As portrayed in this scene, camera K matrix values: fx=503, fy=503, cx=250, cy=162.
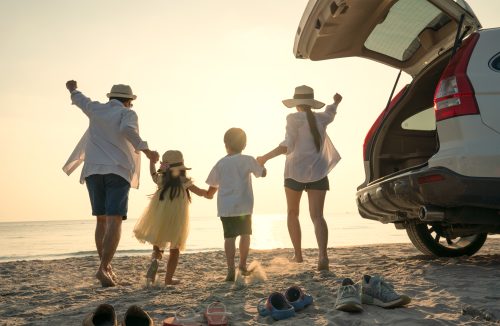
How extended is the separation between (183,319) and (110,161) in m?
2.55

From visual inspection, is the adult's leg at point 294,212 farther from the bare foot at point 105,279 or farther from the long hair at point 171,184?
the bare foot at point 105,279

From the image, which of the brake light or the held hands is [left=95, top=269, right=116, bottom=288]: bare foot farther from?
the brake light

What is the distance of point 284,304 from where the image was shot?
3.45 metres

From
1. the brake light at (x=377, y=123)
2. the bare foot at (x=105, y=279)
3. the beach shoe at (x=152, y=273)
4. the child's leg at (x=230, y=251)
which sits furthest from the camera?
the brake light at (x=377, y=123)

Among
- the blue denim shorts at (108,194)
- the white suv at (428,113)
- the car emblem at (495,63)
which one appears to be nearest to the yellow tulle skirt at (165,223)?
the blue denim shorts at (108,194)

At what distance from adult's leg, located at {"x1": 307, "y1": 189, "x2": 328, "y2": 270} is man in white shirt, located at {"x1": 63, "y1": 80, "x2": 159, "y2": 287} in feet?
6.11

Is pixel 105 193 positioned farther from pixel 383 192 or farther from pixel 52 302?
pixel 383 192

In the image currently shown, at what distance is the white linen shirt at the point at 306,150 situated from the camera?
19.5 ft

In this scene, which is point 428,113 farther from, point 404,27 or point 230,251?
point 230,251

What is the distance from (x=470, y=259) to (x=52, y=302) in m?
4.39

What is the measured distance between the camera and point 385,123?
17.9 ft

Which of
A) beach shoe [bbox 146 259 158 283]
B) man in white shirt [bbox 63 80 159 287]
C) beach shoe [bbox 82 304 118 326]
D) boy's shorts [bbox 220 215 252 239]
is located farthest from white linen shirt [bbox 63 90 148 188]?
beach shoe [bbox 82 304 118 326]

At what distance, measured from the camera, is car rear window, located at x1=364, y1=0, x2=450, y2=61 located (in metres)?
4.68

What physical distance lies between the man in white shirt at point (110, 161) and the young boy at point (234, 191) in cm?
75
